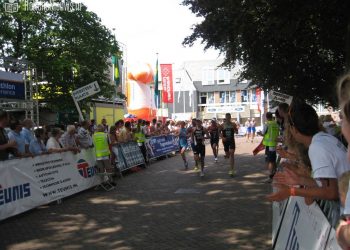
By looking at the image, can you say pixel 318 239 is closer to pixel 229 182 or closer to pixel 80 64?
pixel 229 182

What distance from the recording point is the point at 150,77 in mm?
34156

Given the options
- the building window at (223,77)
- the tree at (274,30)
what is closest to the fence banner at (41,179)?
the tree at (274,30)

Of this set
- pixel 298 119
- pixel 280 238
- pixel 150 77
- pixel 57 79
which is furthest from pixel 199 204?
pixel 150 77

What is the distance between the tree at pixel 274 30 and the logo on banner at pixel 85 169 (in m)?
4.27

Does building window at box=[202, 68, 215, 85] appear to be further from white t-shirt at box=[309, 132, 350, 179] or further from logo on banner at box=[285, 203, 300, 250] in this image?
white t-shirt at box=[309, 132, 350, 179]

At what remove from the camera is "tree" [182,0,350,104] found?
9.52 m

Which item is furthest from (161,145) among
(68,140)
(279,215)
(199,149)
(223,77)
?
(223,77)

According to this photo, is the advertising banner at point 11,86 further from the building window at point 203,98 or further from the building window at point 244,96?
the building window at point 203,98

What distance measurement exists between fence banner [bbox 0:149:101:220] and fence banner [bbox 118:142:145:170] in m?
3.17

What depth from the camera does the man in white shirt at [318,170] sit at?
2.77 metres

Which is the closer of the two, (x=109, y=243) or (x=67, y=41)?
(x=109, y=243)

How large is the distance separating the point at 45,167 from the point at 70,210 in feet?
4.12

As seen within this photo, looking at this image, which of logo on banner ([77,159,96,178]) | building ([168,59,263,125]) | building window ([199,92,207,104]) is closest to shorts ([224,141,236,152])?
logo on banner ([77,159,96,178])

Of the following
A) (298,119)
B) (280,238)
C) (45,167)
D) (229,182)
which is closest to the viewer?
(298,119)
